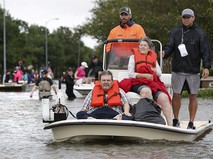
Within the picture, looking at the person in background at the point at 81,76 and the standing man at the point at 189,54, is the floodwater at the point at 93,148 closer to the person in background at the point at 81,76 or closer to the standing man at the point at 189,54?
the standing man at the point at 189,54

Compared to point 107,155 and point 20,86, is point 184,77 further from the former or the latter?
point 20,86

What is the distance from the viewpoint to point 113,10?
189 feet

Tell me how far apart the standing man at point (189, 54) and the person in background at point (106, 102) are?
131cm

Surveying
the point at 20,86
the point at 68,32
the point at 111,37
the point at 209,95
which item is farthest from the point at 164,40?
the point at 68,32

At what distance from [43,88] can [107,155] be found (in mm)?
18414

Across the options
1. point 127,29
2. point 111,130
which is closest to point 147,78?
point 111,130

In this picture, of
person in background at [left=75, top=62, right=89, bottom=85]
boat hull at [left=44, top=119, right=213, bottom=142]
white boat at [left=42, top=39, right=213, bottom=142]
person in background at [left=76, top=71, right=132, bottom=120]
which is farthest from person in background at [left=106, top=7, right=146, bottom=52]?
person in background at [left=75, top=62, right=89, bottom=85]

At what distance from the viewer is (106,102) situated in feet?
36.1

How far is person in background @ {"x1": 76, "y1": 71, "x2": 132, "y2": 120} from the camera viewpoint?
10828 mm

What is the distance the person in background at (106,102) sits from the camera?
→ 10.8 meters

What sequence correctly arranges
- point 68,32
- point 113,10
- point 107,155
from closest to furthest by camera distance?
1. point 107,155
2. point 113,10
3. point 68,32

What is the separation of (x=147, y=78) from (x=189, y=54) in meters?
0.88

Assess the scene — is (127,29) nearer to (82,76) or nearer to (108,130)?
(108,130)

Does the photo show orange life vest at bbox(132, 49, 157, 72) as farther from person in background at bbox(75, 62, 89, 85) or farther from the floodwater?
person in background at bbox(75, 62, 89, 85)
